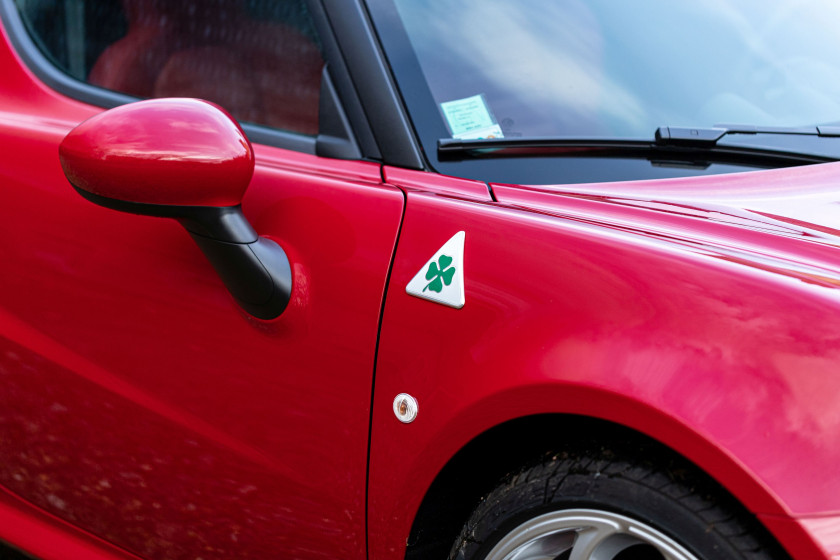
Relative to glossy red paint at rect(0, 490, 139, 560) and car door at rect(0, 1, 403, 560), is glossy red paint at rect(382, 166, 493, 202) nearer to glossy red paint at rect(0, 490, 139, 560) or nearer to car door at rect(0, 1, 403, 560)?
car door at rect(0, 1, 403, 560)

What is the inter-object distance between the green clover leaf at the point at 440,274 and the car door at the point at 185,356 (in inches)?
2.9

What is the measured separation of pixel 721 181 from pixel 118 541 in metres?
1.25

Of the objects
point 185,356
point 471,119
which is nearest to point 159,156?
point 185,356

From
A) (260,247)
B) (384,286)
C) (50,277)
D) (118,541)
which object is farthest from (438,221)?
(118,541)

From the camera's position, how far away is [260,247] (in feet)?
3.91

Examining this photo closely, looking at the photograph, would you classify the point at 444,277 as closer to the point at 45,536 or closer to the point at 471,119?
the point at 471,119

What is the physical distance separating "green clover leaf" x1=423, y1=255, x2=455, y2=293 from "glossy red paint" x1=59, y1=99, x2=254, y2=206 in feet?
0.95

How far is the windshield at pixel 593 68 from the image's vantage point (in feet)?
4.58

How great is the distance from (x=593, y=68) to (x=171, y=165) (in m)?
0.80

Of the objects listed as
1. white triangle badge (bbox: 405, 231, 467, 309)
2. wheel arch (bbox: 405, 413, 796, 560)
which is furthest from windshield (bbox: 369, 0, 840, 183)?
wheel arch (bbox: 405, 413, 796, 560)

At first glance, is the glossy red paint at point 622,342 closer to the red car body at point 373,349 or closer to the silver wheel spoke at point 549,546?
the red car body at point 373,349

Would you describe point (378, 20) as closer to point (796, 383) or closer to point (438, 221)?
point (438, 221)

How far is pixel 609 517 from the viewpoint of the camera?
1.02 metres

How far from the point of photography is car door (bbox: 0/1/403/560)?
3.93 feet
